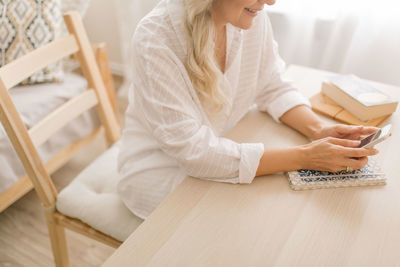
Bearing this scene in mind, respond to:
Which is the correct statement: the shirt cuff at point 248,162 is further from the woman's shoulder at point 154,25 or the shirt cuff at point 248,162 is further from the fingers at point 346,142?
the woman's shoulder at point 154,25

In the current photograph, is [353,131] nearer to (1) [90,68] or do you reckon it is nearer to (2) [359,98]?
(2) [359,98]

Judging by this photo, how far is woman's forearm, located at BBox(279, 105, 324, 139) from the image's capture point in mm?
896

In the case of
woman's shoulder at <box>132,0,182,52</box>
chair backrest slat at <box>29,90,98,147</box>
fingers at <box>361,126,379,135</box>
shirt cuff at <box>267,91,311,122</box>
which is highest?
woman's shoulder at <box>132,0,182,52</box>

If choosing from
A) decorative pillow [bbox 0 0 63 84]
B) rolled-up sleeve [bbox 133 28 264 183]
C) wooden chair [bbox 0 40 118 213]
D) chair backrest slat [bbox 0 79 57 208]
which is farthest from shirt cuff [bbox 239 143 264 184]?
decorative pillow [bbox 0 0 63 84]

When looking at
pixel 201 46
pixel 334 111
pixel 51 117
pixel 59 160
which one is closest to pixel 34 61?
pixel 51 117

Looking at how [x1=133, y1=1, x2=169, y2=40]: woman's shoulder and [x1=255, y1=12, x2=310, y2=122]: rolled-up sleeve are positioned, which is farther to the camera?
[x1=255, y1=12, x2=310, y2=122]: rolled-up sleeve

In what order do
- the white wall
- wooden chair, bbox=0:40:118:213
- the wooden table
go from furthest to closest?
the white wall
wooden chair, bbox=0:40:118:213
the wooden table

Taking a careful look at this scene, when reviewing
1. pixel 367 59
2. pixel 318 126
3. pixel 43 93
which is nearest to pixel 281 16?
pixel 367 59

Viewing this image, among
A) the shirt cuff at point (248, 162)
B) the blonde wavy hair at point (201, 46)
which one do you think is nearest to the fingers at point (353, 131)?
the shirt cuff at point (248, 162)

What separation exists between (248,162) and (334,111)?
395mm

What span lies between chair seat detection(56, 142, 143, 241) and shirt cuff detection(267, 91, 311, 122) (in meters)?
0.51

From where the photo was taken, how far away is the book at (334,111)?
0.93m

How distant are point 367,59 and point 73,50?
138cm

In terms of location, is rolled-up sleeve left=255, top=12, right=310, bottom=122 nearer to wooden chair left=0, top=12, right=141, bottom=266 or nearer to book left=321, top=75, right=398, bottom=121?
book left=321, top=75, right=398, bottom=121
